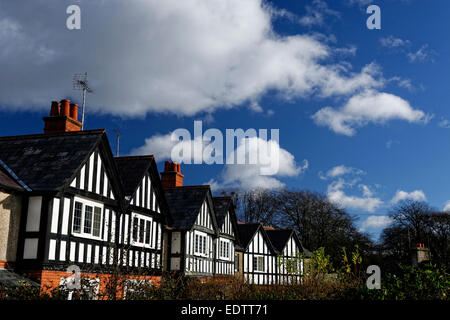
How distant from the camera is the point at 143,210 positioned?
20.4 meters

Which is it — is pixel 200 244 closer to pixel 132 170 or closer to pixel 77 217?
pixel 132 170

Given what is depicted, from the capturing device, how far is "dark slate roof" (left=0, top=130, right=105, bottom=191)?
51.8 ft

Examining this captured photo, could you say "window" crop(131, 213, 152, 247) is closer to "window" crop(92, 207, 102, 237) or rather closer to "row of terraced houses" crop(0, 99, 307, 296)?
"row of terraced houses" crop(0, 99, 307, 296)

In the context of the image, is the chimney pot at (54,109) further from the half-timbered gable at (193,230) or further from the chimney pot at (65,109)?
the half-timbered gable at (193,230)

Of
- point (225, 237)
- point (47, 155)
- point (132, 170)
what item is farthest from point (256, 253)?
point (47, 155)

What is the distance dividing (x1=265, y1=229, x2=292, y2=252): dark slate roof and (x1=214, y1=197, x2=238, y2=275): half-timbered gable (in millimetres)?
9271

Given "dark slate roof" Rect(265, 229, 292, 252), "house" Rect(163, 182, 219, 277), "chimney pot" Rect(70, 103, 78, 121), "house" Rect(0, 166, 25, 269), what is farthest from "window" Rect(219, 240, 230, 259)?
"house" Rect(0, 166, 25, 269)

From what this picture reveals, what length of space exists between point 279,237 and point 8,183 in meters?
29.0

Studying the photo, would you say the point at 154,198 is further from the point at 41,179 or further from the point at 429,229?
the point at 429,229

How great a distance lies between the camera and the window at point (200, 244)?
25188 mm

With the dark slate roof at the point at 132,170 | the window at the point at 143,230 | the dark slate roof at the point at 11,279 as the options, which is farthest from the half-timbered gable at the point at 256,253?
the dark slate roof at the point at 11,279

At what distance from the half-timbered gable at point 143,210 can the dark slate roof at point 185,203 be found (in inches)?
76.3

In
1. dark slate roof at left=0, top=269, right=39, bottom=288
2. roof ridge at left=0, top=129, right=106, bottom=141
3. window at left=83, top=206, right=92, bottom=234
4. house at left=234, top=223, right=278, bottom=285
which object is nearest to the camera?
dark slate roof at left=0, top=269, right=39, bottom=288
